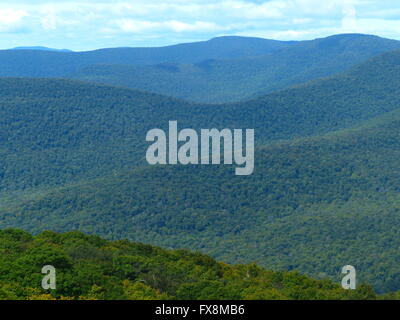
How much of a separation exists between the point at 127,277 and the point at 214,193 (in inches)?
3153

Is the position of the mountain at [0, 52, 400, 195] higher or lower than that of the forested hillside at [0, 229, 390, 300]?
higher

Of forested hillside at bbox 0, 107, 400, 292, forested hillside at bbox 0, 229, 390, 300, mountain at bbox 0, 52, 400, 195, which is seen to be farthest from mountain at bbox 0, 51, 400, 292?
forested hillside at bbox 0, 229, 390, 300

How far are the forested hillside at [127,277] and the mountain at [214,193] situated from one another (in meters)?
34.6

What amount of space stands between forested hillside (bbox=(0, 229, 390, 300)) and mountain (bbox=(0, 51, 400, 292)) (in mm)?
34621

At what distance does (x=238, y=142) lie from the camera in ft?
571

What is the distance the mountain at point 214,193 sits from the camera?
274 feet

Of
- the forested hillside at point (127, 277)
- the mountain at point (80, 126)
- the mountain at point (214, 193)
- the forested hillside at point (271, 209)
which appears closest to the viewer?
the forested hillside at point (127, 277)

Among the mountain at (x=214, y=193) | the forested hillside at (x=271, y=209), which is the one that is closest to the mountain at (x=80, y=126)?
the mountain at (x=214, y=193)

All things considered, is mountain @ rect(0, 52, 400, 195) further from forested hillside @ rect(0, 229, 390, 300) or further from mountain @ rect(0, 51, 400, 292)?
forested hillside @ rect(0, 229, 390, 300)

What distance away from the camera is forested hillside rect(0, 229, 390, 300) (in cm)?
2628

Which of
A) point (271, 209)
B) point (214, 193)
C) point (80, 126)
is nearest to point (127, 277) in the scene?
point (271, 209)

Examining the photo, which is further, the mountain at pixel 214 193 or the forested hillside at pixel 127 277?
the mountain at pixel 214 193

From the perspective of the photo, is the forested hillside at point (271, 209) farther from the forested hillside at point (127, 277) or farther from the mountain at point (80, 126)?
the forested hillside at point (127, 277)
